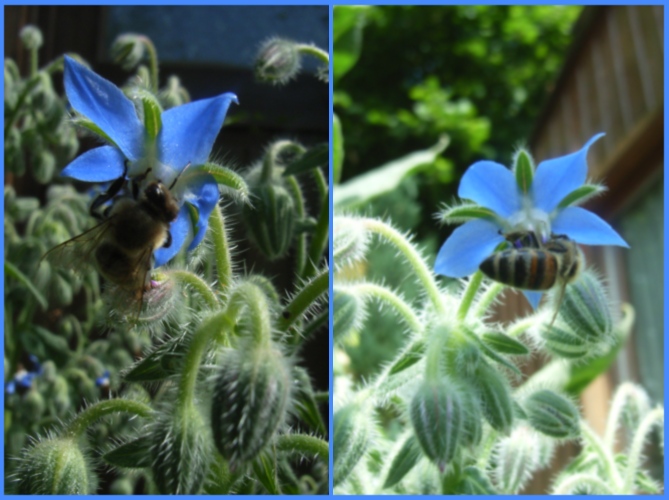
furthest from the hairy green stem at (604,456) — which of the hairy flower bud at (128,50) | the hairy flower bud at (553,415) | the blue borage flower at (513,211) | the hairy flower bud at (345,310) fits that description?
the hairy flower bud at (128,50)

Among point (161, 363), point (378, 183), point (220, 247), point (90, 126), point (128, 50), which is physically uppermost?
point (128, 50)


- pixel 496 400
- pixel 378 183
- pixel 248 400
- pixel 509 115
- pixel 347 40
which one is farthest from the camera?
pixel 509 115

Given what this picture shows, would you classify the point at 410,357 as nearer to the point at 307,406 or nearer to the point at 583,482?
the point at 307,406

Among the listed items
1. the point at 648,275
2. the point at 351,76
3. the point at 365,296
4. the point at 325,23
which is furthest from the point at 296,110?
the point at 648,275

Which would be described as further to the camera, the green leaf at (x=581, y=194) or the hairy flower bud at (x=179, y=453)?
the green leaf at (x=581, y=194)

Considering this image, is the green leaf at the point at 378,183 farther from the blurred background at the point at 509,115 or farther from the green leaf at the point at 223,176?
the green leaf at the point at 223,176

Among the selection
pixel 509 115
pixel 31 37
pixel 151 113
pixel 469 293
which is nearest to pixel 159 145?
pixel 151 113
